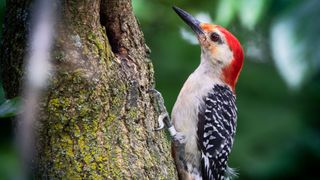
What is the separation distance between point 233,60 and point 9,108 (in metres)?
3.19

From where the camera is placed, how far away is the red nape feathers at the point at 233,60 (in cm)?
515

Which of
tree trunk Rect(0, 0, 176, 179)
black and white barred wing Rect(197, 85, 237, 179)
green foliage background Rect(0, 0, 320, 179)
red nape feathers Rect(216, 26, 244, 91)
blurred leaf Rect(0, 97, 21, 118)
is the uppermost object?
blurred leaf Rect(0, 97, 21, 118)

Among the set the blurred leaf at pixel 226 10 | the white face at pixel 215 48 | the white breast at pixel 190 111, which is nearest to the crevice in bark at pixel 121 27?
the blurred leaf at pixel 226 10

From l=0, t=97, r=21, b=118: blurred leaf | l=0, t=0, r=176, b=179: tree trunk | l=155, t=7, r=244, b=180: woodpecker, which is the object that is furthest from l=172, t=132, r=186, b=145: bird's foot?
l=0, t=97, r=21, b=118: blurred leaf

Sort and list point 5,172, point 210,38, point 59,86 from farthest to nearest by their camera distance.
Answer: point 210,38
point 5,172
point 59,86

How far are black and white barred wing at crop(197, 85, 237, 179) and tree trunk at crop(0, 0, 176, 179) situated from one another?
1.11 meters

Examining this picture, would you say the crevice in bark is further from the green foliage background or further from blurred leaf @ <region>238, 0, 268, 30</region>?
the green foliage background

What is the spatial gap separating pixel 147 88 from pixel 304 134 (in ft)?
13.1

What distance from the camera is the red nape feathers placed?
5.15 meters

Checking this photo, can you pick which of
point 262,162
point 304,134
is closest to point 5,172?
point 262,162

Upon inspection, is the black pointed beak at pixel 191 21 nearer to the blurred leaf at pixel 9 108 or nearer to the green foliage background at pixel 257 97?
the green foliage background at pixel 257 97

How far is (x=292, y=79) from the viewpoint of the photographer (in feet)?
13.0

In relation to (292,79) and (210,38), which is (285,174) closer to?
(210,38)

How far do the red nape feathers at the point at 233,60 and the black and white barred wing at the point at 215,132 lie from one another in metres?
0.22
